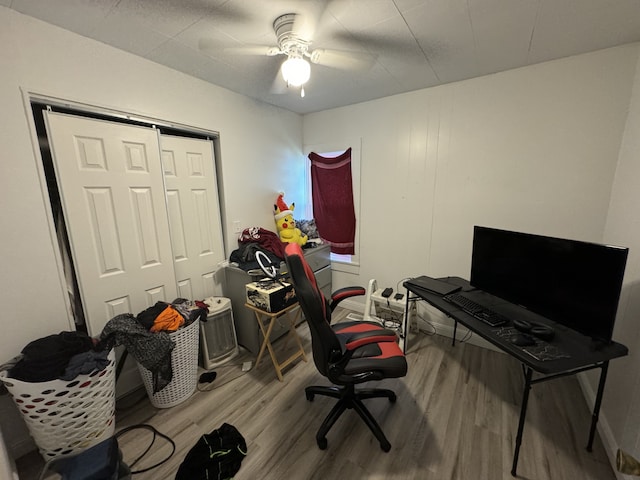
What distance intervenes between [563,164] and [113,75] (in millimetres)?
3281

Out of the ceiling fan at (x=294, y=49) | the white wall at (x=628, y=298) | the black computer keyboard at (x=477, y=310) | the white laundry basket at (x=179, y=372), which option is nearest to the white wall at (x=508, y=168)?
the white wall at (x=628, y=298)

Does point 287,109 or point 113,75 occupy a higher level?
point 287,109

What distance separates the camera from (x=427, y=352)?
2369mm

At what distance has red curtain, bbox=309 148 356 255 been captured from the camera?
2984 millimetres

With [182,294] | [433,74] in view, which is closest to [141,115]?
[182,294]

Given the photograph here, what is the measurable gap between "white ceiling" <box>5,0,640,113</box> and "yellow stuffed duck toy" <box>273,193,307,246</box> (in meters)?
1.30

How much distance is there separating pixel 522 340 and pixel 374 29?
195 cm

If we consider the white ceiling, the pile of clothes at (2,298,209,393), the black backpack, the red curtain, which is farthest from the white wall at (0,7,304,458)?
the red curtain

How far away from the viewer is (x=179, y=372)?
1.80 meters

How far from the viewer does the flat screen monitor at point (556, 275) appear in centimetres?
127

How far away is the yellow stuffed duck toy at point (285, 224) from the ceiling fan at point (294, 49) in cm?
151

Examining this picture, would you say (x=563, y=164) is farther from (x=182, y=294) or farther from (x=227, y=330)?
(x=182, y=294)

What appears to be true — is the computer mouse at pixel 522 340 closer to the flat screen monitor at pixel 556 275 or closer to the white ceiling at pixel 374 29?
the flat screen monitor at pixel 556 275

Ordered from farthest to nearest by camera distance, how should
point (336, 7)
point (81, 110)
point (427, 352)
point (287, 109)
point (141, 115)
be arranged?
1. point (287, 109)
2. point (427, 352)
3. point (141, 115)
4. point (81, 110)
5. point (336, 7)
